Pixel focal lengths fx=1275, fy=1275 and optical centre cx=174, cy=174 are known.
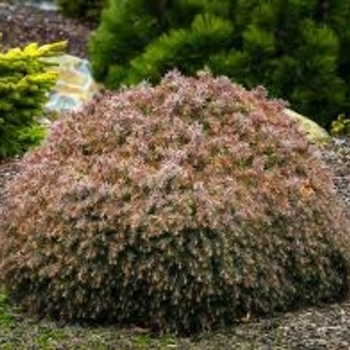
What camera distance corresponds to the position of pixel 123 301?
18.7ft

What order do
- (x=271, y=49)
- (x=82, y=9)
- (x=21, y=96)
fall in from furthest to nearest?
(x=82, y=9) → (x=271, y=49) → (x=21, y=96)

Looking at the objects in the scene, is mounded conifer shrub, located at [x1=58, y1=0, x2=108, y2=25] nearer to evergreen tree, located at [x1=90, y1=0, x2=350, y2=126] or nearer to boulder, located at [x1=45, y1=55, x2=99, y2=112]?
boulder, located at [x1=45, y1=55, x2=99, y2=112]

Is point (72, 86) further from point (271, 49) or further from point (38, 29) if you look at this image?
point (38, 29)

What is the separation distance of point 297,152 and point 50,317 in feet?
4.77

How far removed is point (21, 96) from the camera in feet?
30.8

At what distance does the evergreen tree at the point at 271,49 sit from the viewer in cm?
1025

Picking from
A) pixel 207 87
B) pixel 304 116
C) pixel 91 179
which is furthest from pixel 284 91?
pixel 91 179

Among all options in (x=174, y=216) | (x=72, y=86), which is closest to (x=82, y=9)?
(x=72, y=86)

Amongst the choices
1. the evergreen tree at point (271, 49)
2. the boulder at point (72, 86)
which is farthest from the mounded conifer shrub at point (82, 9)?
the evergreen tree at point (271, 49)

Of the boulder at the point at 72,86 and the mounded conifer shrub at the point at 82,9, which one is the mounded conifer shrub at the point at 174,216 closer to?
the boulder at the point at 72,86

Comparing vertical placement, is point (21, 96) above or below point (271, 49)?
above

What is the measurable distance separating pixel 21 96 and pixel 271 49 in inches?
84.2

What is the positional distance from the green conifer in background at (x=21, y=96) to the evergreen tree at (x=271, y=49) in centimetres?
121

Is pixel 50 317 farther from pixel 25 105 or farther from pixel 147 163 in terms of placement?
pixel 25 105
